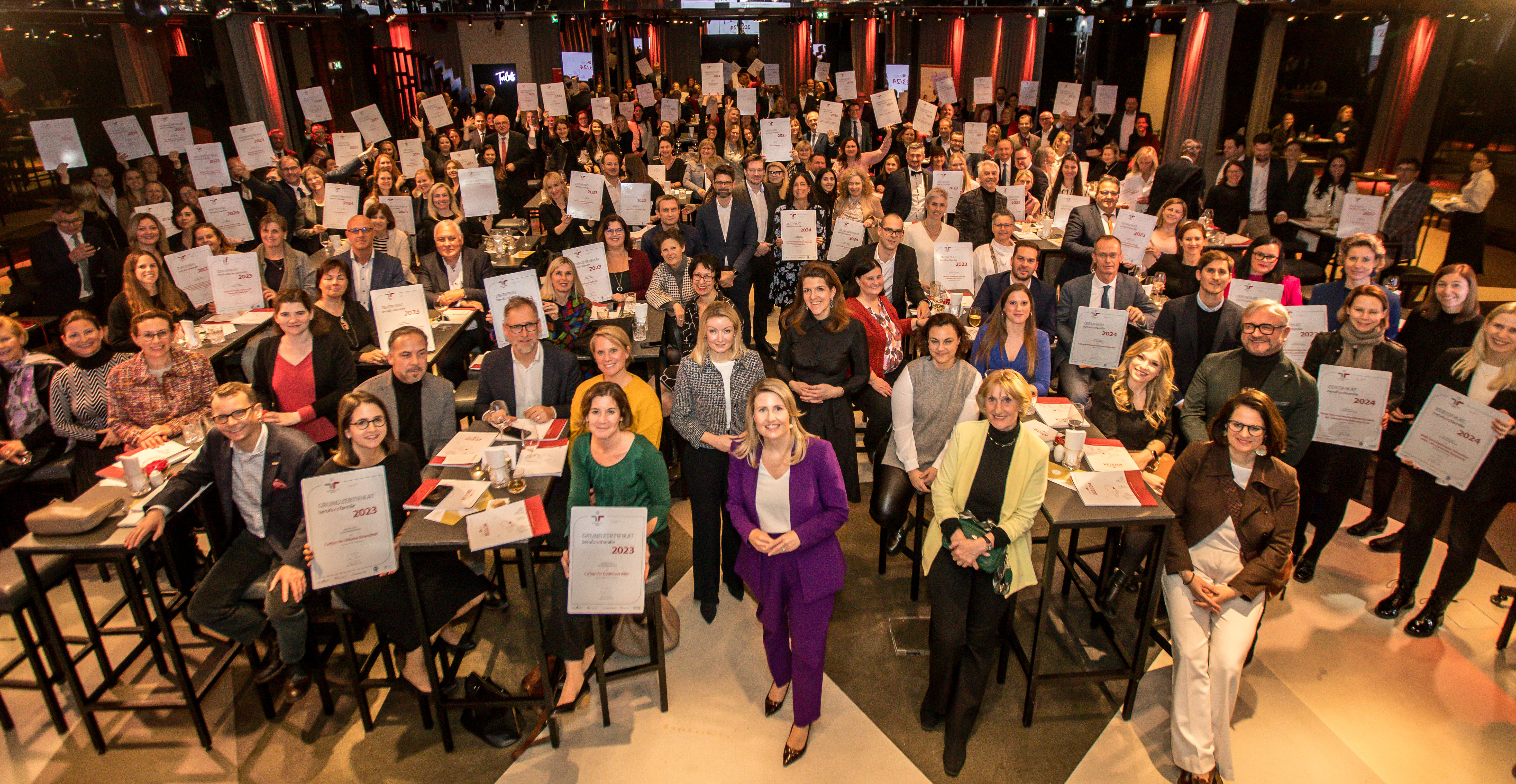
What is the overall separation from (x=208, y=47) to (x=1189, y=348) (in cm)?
1409

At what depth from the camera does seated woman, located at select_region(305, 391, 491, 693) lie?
3574mm

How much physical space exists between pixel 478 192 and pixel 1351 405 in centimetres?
712

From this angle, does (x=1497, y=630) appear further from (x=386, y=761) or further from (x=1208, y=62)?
(x=1208, y=62)

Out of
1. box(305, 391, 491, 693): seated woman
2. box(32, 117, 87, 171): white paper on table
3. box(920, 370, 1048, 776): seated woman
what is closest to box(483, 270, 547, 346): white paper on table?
box(305, 391, 491, 693): seated woman

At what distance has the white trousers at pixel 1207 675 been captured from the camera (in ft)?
11.3

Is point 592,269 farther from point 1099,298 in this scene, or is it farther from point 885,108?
point 885,108

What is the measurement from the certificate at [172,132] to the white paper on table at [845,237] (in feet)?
23.6

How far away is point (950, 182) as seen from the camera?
8.06 m

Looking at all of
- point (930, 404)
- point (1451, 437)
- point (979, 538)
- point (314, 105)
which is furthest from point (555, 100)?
point (1451, 437)

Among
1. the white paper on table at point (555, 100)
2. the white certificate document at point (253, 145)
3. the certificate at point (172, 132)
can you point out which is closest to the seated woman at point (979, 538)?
the white certificate document at point (253, 145)

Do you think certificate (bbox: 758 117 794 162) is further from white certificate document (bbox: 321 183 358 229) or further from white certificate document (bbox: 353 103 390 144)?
white certificate document (bbox: 353 103 390 144)

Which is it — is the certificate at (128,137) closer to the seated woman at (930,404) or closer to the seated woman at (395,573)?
the seated woman at (395,573)

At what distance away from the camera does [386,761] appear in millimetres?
3701

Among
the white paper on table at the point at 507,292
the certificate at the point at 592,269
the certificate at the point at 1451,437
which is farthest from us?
the certificate at the point at 592,269
